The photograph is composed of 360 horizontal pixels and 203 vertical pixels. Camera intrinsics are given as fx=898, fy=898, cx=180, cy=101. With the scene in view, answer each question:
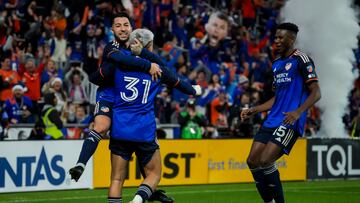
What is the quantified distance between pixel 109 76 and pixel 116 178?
1.17m

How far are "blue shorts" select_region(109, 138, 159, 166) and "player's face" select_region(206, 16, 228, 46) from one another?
15.5 m

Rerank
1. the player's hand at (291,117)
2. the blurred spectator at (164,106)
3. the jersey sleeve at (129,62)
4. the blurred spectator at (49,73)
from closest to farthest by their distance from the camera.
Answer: the jersey sleeve at (129,62) < the player's hand at (291,117) < the blurred spectator at (49,73) < the blurred spectator at (164,106)

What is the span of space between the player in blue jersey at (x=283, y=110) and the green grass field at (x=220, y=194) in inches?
139

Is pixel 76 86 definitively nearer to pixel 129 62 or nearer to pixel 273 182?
pixel 273 182

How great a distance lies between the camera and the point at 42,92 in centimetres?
2036

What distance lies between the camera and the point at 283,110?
11.2 metres

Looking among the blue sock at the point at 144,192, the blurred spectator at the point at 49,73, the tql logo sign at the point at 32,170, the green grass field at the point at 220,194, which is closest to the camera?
the blue sock at the point at 144,192

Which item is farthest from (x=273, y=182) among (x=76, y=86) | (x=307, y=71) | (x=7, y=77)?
(x=76, y=86)

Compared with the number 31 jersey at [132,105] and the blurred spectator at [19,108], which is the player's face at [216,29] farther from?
the number 31 jersey at [132,105]

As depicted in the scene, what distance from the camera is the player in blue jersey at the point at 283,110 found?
11.1m

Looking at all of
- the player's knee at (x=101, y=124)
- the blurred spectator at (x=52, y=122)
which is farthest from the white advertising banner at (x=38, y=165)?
the player's knee at (x=101, y=124)

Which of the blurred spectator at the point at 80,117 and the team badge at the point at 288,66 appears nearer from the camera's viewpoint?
the team badge at the point at 288,66

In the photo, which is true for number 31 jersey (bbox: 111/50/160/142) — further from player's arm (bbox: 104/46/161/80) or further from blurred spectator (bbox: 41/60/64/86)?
blurred spectator (bbox: 41/60/64/86)

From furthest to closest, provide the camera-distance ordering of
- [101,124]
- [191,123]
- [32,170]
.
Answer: [191,123] → [32,170] → [101,124]
